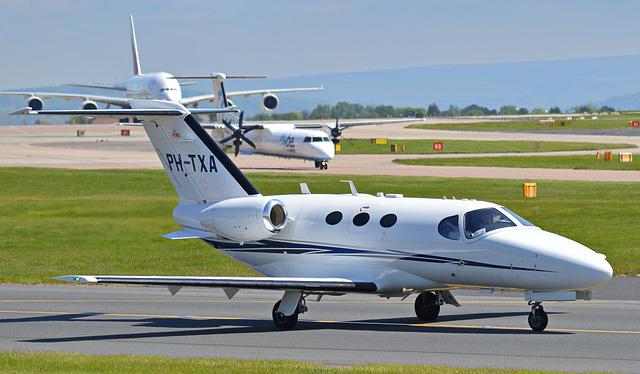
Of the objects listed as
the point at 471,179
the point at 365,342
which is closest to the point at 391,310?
the point at 365,342

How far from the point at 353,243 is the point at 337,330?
6.12 feet

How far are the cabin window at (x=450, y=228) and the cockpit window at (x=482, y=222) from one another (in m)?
0.19

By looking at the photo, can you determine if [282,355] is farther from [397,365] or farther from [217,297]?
[217,297]

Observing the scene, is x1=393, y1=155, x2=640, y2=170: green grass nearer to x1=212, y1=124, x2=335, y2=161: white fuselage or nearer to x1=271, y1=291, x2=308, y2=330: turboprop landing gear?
x1=212, y1=124, x2=335, y2=161: white fuselage

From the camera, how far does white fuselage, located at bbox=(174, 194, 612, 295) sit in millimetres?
16359

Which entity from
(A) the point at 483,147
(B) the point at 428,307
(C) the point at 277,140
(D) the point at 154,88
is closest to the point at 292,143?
(C) the point at 277,140

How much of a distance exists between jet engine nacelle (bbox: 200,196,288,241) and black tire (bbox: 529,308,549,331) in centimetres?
574

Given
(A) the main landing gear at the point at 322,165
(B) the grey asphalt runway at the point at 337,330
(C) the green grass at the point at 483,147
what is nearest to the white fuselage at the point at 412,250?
(B) the grey asphalt runway at the point at 337,330

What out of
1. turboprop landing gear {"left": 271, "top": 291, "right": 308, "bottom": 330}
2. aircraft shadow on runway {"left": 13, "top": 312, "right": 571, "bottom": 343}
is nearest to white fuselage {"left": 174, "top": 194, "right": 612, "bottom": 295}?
turboprop landing gear {"left": 271, "top": 291, "right": 308, "bottom": 330}

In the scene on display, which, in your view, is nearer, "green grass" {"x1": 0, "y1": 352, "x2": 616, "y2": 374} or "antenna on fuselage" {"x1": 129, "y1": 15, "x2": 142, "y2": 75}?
"green grass" {"x1": 0, "y1": 352, "x2": 616, "y2": 374}

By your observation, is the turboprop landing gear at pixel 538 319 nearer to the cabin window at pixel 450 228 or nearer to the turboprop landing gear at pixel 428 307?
the cabin window at pixel 450 228

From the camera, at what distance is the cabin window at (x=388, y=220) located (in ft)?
59.7

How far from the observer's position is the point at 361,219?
18656mm

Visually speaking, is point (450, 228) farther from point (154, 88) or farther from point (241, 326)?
point (154, 88)
